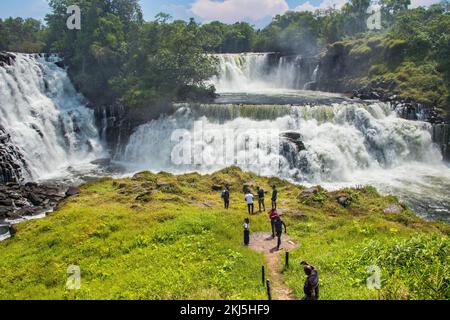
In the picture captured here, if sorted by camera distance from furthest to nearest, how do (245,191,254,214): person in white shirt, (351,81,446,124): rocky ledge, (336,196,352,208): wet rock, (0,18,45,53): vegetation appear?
(0,18,45,53): vegetation, (351,81,446,124): rocky ledge, (336,196,352,208): wet rock, (245,191,254,214): person in white shirt

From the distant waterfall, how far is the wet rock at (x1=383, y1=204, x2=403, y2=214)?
41008mm

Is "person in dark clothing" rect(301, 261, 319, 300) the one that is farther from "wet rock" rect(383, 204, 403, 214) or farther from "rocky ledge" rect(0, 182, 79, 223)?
"rocky ledge" rect(0, 182, 79, 223)

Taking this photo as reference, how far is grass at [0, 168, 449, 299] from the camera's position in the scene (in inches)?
476

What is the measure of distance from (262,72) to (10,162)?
41.8 m

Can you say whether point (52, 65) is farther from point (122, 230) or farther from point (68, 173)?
point (122, 230)

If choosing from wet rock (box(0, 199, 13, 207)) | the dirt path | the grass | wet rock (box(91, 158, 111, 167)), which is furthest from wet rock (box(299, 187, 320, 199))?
wet rock (box(91, 158, 111, 167))

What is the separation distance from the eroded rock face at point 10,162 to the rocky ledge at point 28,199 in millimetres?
2326

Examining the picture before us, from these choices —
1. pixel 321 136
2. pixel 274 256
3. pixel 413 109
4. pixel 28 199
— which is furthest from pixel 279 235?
pixel 413 109

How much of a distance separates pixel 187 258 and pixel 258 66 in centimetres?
5315

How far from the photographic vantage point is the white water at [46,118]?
1439 inches

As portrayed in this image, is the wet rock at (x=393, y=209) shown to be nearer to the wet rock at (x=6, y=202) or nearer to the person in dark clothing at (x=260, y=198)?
the person in dark clothing at (x=260, y=198)

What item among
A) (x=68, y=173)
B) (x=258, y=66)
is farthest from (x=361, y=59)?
(x=68, y=173)

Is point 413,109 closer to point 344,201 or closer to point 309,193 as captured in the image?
point 344,201

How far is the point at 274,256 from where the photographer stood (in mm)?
15680
